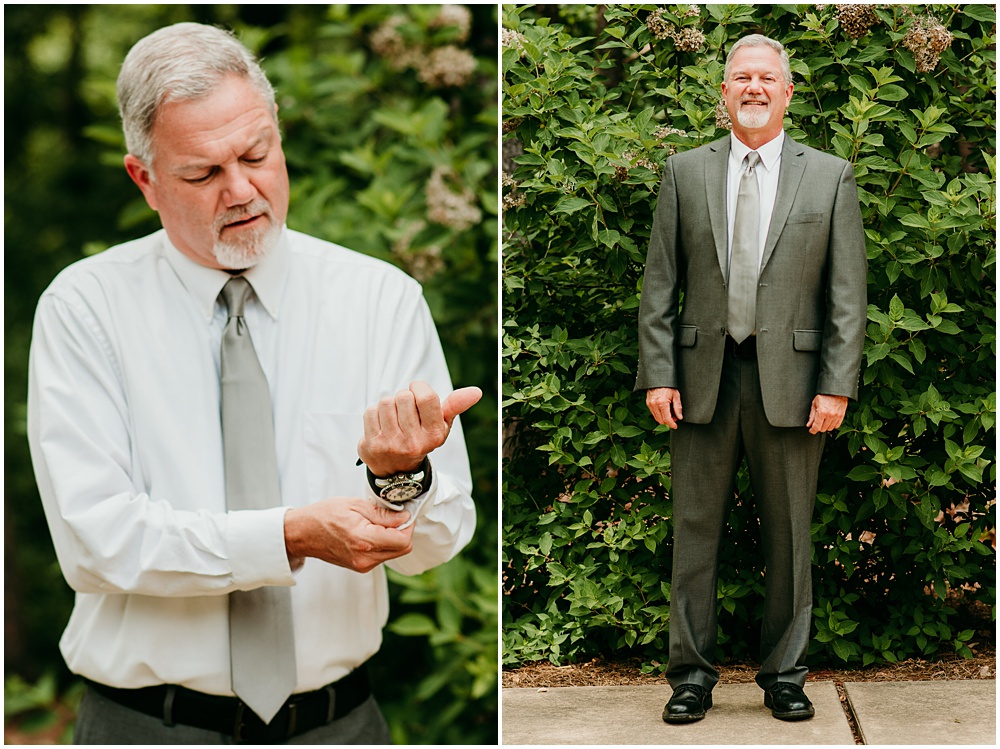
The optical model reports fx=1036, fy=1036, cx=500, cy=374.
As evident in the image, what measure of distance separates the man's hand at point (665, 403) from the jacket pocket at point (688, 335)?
130 mm

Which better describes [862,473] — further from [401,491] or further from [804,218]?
[401,491]

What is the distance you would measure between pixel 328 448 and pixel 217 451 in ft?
0.80

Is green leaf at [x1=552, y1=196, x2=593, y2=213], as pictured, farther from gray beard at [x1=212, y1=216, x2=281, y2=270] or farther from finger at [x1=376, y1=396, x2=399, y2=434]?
finger at [x1=376, y1=396, x2=399, y2=434]

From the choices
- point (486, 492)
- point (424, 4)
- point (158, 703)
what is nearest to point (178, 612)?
point (158, 703)

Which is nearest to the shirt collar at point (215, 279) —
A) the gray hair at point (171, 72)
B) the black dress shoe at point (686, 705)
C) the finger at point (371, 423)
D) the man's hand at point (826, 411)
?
the gray hair at point (171, 72)

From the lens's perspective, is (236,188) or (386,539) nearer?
(386,539)

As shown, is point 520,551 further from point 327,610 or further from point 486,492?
point 327,610

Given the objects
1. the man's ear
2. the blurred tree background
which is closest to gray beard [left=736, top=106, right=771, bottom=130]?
the blurred tree background

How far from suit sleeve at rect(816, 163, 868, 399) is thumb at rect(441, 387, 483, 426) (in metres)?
1.14

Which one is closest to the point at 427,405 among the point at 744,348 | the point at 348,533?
the point at 348,533

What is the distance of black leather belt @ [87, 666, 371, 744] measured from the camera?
89.6 inches

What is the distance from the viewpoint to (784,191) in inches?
108

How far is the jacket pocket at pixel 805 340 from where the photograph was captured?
8.98 feet

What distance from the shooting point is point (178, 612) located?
2.26 m
